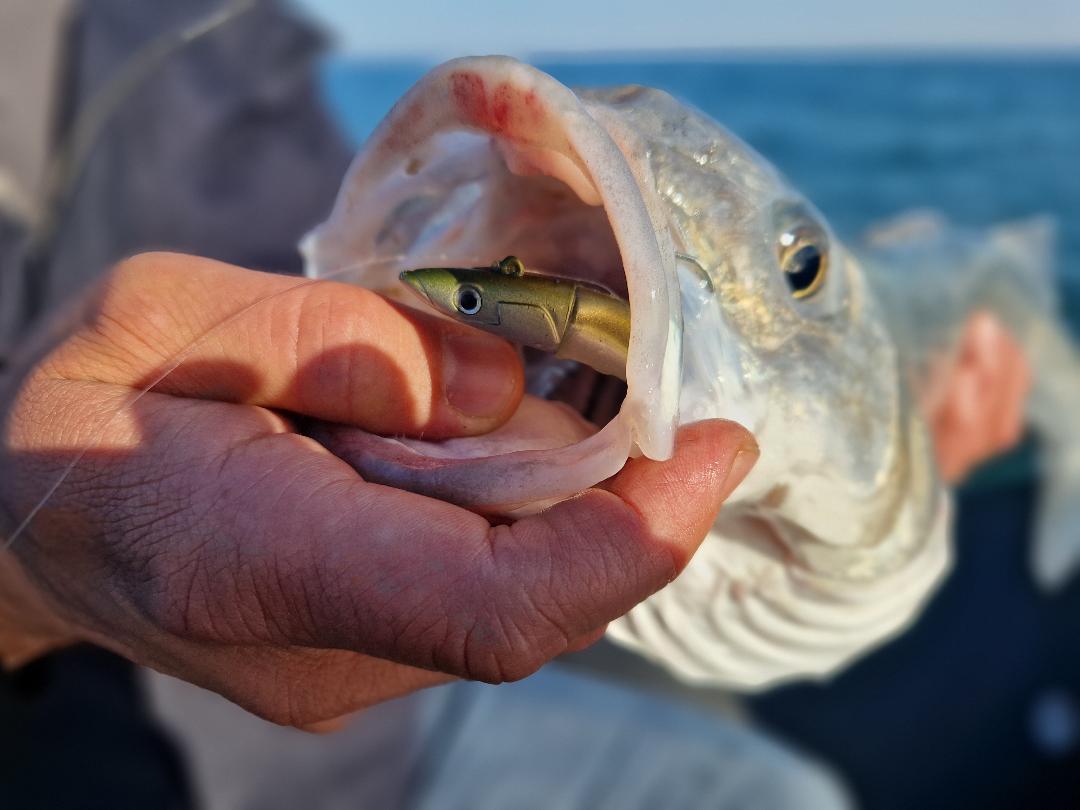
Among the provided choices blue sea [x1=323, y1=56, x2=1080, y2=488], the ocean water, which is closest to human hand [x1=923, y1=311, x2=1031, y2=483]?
blue sea [x1=323, y1=56, x2=1080, y2=488]

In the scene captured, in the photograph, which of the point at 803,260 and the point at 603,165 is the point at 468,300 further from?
the point at 803,260

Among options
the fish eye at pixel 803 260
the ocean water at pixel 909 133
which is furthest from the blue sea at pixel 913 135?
the fish eye at pixel 803 260

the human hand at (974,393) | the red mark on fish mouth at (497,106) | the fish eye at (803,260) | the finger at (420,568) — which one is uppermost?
the red mark on fish mouth at (497,106)

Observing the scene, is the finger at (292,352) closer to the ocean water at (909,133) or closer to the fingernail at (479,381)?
the fingernail at (479,381)

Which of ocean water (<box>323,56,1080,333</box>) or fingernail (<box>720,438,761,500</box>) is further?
ocean water (<box>323,56,1080,333</box>)

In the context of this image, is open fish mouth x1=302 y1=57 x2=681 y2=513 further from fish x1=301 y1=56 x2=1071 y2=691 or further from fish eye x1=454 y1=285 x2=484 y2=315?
fish eye x1=454 y1=285 x2=484 y2=315

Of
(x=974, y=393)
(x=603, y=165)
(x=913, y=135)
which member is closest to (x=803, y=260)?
(x=603, y=165)
